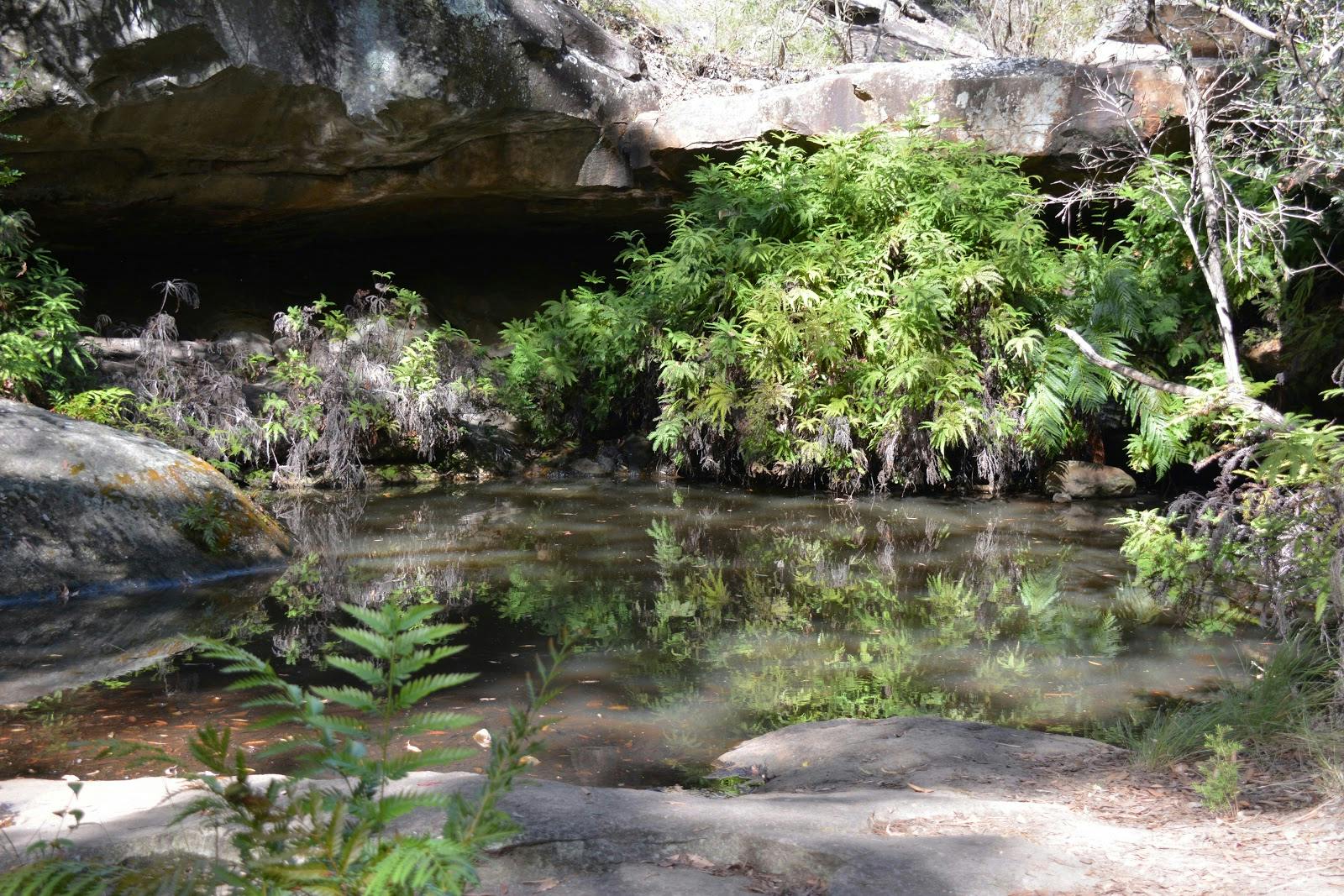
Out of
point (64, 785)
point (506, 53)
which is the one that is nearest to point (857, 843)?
point (64, 785)

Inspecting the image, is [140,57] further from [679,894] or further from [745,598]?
[679,894]

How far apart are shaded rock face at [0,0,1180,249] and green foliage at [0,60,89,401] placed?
2.58ft

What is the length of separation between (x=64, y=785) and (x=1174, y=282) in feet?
32.5

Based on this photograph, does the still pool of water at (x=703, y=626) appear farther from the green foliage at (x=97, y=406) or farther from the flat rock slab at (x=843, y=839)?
the green foliage at (x=97, y=406)

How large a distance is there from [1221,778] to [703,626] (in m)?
3.02

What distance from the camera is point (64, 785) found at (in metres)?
3.14

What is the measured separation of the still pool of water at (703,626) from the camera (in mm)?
4340

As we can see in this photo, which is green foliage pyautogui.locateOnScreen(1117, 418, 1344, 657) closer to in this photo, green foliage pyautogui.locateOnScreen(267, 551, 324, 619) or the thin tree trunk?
the thin tree trunk

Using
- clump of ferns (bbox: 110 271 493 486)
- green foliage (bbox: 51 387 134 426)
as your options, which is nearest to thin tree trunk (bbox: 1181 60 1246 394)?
clump of ferns (bbox: 110 271 493 486)

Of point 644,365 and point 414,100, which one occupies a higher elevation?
point 414,100

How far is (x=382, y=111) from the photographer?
10.2 meters

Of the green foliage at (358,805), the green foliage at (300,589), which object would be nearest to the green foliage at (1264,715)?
the green foliage at (358,805)

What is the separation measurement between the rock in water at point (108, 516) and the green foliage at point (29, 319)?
158 centimetres

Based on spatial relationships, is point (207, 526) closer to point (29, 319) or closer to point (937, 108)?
point (29, 319)
